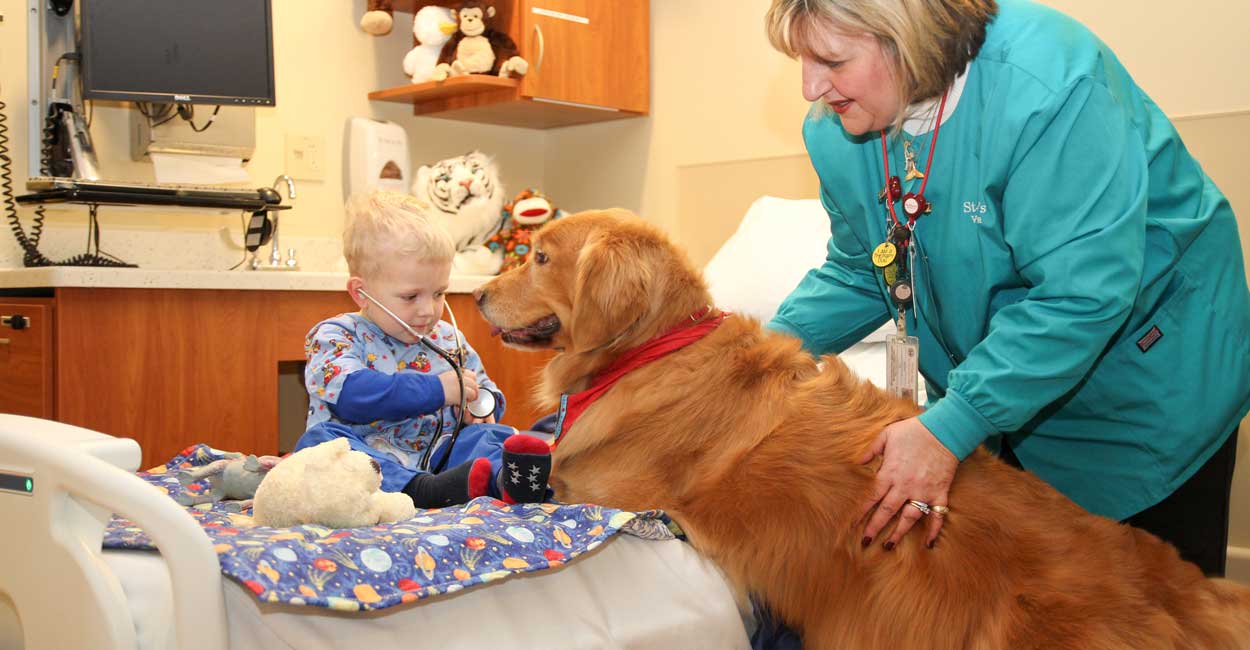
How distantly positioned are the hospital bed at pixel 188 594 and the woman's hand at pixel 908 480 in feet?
0.85

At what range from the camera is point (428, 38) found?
12.9ft

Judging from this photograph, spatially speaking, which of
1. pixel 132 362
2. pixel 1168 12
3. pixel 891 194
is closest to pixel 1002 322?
pixel 891 194

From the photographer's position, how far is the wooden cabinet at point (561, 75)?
3.88 metres

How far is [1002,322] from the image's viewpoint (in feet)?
4.79

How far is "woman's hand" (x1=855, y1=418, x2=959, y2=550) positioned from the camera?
1372 millimetres

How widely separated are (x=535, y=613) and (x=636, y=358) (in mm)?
502

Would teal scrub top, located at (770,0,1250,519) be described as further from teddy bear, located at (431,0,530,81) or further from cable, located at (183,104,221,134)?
cable, located at (183,104,221,134)

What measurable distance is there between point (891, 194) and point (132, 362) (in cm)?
207

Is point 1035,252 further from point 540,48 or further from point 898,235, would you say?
point 540,48

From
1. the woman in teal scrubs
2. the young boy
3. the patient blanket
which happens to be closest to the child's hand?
the young boy

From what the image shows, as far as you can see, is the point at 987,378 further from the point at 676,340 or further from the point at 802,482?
the point at 676,340

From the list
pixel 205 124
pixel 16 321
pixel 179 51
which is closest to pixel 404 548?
pixel 16 321

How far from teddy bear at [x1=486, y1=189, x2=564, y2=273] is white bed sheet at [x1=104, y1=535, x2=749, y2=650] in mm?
2520

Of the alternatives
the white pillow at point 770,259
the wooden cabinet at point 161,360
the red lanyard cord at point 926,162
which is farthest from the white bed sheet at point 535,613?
the white pillow at point 770,259
